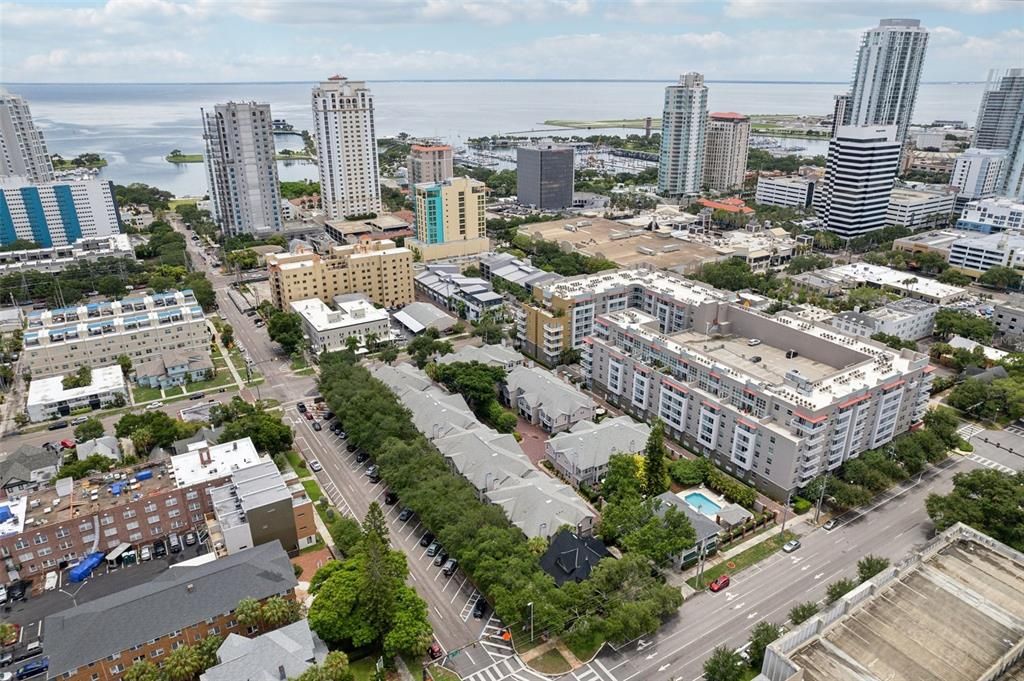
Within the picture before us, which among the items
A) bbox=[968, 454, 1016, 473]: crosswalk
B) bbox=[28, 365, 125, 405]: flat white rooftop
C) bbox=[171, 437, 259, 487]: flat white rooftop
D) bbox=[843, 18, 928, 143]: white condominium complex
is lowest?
bbox=[968, 454, 1016, 473]: crosswalk

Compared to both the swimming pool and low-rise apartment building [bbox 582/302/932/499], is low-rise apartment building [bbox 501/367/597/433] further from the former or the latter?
the swimming pool

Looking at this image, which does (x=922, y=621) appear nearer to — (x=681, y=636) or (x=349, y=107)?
(x=681, y=636)

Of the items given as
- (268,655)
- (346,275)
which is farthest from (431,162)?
(268,655)

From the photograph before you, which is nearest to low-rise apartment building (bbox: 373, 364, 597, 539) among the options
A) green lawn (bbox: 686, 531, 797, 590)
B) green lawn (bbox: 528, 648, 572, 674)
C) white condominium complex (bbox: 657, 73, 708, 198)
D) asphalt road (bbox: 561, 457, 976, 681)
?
green lawn (bbox: 528, 648, 572, 674)

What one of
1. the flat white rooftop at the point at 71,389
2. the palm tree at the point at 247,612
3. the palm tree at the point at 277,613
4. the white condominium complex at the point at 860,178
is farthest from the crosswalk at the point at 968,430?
the flat white rooftop at the point at 71,389

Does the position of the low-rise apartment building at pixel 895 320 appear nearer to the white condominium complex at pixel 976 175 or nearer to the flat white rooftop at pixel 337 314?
the flat white rooftop at pixel 337 314

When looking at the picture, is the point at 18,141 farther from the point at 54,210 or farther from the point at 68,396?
the point at 68,396
